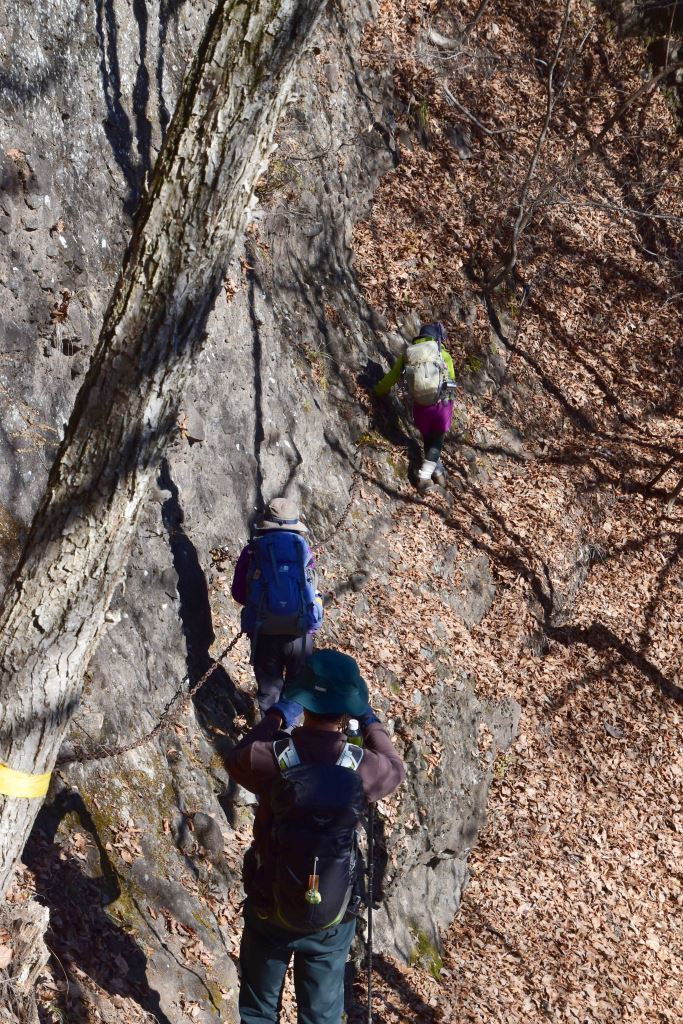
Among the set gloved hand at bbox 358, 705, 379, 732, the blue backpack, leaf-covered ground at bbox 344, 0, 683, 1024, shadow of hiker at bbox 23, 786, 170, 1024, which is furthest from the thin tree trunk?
leaf-covered ground at bbox 344, 0, 683, 1024

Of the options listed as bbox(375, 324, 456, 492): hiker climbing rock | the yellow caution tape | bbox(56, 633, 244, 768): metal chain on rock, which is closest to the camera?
the yellow caution tape

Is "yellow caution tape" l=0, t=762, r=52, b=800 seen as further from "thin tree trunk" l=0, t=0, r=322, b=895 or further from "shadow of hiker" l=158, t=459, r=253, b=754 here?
"shadow of hiker" l=158, t=459, r=253, b=754

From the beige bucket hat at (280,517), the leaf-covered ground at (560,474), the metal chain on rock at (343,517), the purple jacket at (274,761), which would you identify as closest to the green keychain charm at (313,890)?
the purple jacket at (274,761)

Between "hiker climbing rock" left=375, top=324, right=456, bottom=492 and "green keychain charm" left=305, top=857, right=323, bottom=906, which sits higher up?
"hiker climbing rock" left=375, top=324, right=456, bottom=492

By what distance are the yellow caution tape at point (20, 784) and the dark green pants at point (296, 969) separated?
47.7 inches

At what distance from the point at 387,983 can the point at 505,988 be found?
120 cm

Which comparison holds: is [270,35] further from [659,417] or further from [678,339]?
[678,339]

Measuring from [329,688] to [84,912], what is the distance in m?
2.51

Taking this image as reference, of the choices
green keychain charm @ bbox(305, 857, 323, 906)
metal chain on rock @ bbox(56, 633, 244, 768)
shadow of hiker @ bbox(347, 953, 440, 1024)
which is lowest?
shadow of hiker @ bbox(347, 953, 440, 1024)

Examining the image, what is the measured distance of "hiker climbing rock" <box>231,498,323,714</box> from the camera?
575cm

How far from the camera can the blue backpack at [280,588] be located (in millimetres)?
5738

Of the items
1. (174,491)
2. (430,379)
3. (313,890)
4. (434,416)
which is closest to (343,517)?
(434,416)

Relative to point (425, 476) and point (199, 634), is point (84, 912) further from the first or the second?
point (425, 476)

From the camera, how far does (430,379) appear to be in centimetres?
941
